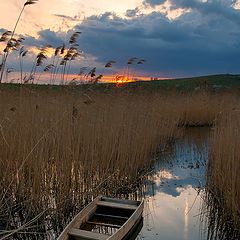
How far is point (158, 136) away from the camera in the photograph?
Answer: 6.56m

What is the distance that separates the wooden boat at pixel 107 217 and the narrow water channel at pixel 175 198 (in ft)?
0.86

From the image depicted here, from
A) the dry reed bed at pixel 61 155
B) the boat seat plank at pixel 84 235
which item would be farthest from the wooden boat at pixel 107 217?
the dry reed bed at pixel 61 155

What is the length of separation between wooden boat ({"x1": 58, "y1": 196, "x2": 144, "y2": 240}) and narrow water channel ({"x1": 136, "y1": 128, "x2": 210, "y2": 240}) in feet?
0.86

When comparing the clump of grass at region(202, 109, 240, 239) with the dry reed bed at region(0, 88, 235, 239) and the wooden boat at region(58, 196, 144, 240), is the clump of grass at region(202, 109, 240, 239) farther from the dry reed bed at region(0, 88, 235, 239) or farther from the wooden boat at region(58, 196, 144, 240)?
the dry reed bed at region(0, 88, 235, 239)

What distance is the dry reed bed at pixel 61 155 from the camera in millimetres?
2939

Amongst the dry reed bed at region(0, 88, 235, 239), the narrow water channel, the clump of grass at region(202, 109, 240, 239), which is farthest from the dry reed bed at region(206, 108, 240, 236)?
the dry reed bed at region(0, 88, 235, 239)

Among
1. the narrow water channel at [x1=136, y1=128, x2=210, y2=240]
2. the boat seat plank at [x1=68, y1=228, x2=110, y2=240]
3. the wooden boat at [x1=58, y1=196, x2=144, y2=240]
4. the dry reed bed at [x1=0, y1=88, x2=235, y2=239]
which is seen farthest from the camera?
the narrow water channel at [x1=136, y1=128, x2=210, y2=240]

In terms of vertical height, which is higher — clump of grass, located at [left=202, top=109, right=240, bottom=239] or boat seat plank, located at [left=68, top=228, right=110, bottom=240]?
clump of grass, located at [left=202, top=109, right=240, bottom=239]

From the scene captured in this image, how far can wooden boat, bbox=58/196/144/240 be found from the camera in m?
2.81

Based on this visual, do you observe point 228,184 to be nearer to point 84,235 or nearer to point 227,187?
point 227,187

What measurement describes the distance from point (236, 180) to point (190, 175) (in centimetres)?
196

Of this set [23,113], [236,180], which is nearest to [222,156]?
[236,180]

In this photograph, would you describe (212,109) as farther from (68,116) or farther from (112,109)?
(68,116)

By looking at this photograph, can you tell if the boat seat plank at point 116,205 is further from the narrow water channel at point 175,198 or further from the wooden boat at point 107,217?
the narrow water channel at point 175,198
